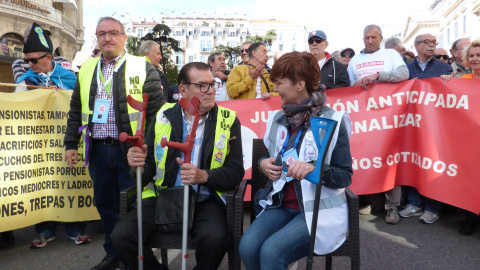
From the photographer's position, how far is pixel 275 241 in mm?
2342

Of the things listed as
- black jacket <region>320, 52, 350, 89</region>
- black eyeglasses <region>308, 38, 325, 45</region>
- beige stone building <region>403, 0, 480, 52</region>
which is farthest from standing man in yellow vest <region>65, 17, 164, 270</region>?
beige stone building <region>403, 0, 480, 52</region>

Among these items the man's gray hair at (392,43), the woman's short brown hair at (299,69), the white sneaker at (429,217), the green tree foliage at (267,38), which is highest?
the green tree foliage at (267,38)

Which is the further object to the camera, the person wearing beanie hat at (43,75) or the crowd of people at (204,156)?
the person wearing beanie hat at (43,75)

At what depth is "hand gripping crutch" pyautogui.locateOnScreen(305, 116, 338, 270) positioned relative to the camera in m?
2.05

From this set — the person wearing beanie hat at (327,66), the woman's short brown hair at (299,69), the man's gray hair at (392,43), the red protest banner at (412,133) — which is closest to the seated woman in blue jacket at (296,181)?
the woman's short brown hair at (299,69)

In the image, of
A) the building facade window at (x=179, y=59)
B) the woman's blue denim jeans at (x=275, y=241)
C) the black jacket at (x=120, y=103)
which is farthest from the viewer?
the building facade window at (x=179, y=59)

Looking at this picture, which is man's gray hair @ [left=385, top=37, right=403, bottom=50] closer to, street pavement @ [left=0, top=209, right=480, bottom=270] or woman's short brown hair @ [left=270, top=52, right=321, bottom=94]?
street pavement @ [left=0, top=209, right=480, bottom=270]

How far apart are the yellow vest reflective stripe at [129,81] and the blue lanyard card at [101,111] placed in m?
0.07

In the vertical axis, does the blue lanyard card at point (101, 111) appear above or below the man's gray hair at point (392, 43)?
below

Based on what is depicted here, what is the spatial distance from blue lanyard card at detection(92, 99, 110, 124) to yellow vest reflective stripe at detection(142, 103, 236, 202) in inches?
26.3

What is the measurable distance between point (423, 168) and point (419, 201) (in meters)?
0.53

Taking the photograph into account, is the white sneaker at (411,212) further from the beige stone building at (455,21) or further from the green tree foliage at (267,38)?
the green tree foliage at (267,38)

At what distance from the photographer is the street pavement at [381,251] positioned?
3.55 meters

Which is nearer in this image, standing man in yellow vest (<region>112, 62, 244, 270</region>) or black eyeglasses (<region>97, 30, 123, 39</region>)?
standing man in yellow vest (<region>112, 62, 244, 270</region>)
